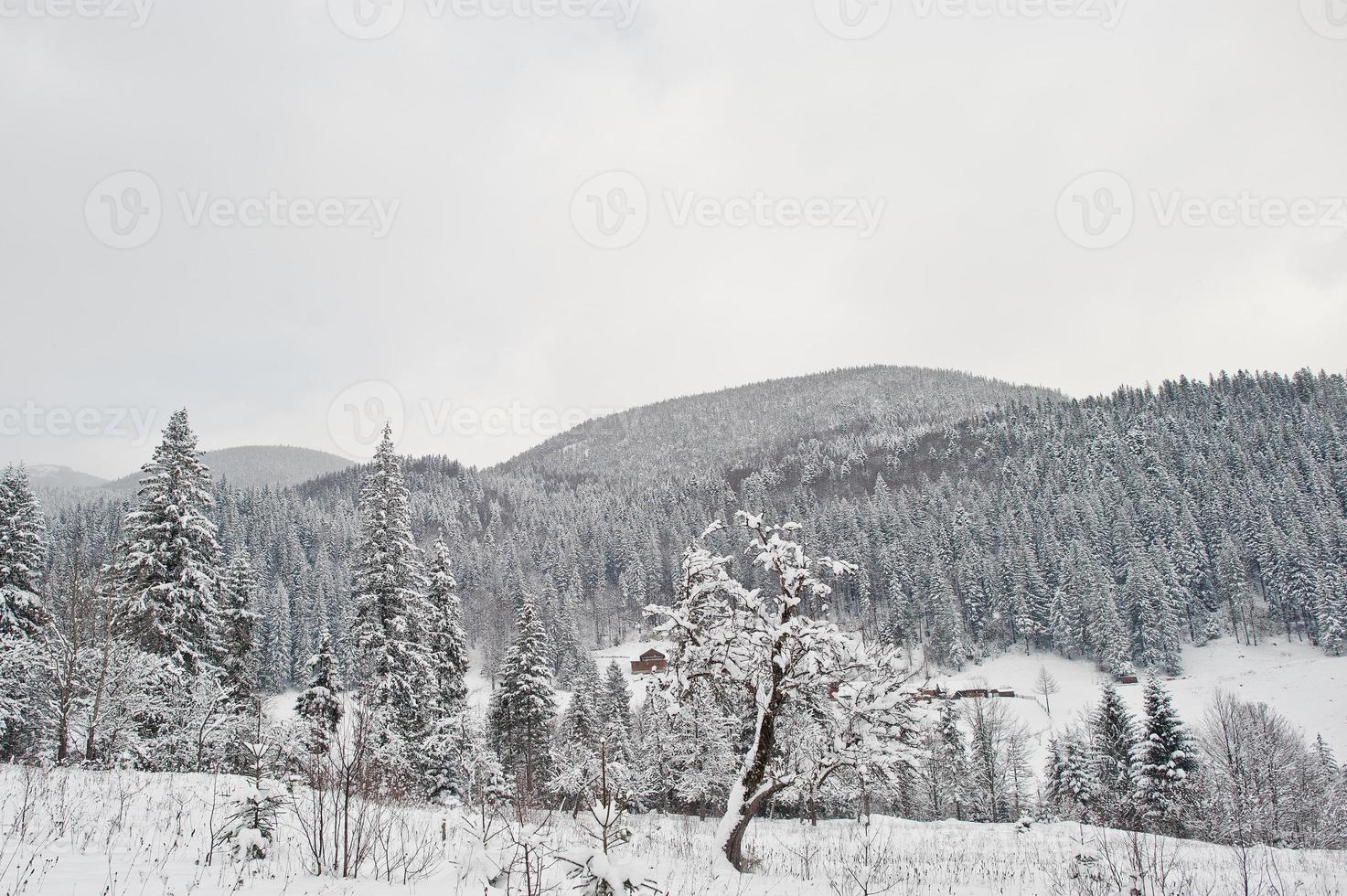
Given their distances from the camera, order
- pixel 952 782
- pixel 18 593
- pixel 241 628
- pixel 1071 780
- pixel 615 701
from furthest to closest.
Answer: pixel 615 701 < pixel 952 782 < pixel 1071 780 < pixel 241 628 < pixel 18 593

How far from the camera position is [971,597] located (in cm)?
9562

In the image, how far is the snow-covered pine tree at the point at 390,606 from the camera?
24.1 m

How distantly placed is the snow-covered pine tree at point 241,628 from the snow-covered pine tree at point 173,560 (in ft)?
29.0

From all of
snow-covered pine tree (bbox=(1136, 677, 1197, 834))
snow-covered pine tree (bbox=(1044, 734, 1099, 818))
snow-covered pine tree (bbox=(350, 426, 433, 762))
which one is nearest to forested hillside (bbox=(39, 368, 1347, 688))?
snow-covered pine tree (bbox=(1044, 734, 1099, 818))

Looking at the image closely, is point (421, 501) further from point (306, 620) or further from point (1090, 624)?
point (1090, 624)

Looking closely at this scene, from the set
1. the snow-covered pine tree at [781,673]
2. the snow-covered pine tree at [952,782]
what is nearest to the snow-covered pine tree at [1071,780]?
the snow-covered pine tree at [952,782]

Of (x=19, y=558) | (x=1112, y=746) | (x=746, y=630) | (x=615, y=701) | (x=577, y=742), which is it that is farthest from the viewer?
(x=615, y=701)

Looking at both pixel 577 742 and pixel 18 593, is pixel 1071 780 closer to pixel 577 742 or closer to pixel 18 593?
pixel 577 742

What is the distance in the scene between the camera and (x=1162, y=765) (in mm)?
31891

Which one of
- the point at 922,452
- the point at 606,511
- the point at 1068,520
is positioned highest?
the point at 922,452

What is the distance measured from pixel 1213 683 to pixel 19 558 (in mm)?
94781

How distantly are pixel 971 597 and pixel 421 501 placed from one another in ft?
460

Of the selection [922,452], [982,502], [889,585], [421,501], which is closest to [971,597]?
[889,585]

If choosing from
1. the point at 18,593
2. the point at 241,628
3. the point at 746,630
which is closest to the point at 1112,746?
the point at 746,630
